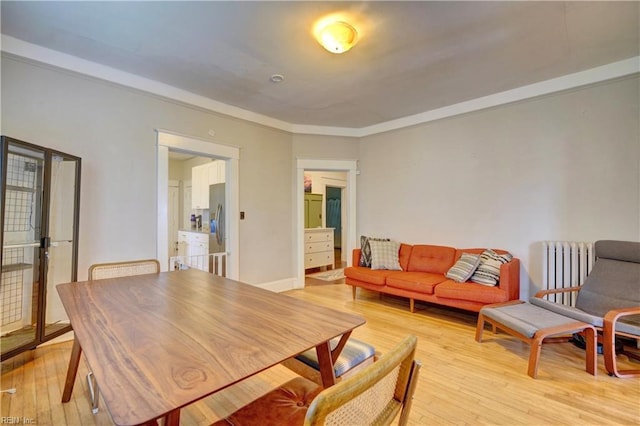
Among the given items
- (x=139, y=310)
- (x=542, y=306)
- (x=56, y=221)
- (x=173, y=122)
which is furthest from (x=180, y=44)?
(x=542, y=306)

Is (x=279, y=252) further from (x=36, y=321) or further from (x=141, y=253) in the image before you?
(x=36, y=321)

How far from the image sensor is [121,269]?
2277 millimetres

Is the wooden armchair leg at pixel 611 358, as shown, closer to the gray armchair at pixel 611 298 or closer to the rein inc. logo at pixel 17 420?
the gray armchair at pixel 611 298

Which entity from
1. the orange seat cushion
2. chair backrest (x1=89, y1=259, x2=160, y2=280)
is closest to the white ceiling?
chair backrest (x1=89, y1=259, x2=160, y2=280)

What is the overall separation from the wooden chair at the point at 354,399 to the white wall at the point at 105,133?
258 cm

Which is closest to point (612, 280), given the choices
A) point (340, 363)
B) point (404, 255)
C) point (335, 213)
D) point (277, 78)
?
point (404, 255)

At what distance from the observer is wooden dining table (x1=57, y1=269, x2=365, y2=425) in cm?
76

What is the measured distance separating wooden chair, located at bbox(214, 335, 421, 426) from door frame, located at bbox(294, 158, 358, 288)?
11.1 feet

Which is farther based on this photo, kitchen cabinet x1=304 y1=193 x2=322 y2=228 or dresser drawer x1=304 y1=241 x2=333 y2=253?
kitchen cabinet x1=304 y1=193 x2=322 y2=228

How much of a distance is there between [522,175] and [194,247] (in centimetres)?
545

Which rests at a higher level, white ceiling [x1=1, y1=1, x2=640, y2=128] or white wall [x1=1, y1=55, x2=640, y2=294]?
white ceiling [x1=1, y1=1, x2=640, y2=128]

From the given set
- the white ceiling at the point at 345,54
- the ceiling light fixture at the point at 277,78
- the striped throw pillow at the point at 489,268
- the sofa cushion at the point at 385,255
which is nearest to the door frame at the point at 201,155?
the white ceiling at the point at 345,54

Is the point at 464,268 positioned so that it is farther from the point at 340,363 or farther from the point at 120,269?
the point at 120,269

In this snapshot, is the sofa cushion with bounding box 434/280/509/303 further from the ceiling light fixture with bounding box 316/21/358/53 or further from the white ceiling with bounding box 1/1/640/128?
the ceiling light fixture with bounding box 316/21/358/53
